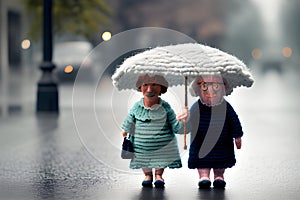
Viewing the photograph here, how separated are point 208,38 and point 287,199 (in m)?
54.7

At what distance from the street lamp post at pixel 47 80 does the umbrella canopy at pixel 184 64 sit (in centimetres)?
874

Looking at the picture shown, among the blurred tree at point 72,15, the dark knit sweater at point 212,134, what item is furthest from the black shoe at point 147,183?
the blurred tree at point 72,15

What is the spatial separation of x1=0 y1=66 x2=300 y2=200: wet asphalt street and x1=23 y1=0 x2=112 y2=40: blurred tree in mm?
12024

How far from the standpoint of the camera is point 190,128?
23.8ft

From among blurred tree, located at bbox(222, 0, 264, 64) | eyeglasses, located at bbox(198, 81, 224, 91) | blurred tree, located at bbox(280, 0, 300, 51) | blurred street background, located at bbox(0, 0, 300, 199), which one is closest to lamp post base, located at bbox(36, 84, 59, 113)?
blurred street background, located at bbox(0, 0, 300, 199)

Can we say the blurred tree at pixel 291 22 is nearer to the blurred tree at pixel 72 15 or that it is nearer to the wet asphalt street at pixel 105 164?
the blurred tree at pixel 72 15

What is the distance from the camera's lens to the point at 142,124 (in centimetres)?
727

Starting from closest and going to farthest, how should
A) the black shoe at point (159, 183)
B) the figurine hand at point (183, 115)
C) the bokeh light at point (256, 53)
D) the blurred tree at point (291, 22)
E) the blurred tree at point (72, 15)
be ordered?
the figurine hand at point (183, 115), the black shoe at point (159, 183), the blurred tree at point (72, 15), the blurred tree at point (291, 22), the bokeh light at point (256, 53)

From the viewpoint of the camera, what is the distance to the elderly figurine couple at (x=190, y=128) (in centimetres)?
724

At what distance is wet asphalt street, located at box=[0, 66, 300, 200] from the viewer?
282 inches

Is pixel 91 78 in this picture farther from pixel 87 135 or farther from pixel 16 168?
pixel 16 168

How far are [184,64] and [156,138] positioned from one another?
756 mm

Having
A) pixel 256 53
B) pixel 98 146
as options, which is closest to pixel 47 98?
pixel 98 146

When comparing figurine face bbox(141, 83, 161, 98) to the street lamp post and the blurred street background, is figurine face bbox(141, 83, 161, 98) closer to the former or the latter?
the blurred street background
